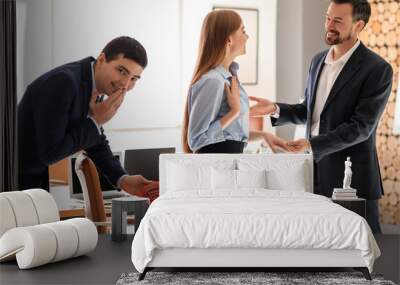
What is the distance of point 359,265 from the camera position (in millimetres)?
6336

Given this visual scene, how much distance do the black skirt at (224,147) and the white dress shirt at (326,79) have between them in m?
0.86

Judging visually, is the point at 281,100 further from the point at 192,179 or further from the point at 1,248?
the point at 1,248

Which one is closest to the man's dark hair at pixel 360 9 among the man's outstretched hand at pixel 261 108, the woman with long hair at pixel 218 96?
the woman with long hair at pixel 218 96

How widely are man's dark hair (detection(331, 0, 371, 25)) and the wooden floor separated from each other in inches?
105

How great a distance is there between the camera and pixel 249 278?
20.7ft

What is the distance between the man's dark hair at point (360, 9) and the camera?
8.91m

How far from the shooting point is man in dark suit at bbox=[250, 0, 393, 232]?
28.3ft

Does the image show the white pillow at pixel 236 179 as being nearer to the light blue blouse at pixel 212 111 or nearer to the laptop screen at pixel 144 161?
the light blue blouse at pixel 212 111

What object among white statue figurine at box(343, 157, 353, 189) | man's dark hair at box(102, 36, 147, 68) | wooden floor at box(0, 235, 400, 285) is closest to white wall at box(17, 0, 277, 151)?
man's dark hair at box(102, 36, 147, 68)

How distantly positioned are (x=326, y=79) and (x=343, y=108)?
414 mm

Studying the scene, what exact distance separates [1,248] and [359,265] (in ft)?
10.0

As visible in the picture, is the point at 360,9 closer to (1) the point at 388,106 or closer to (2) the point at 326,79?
(2) the point at 326,79

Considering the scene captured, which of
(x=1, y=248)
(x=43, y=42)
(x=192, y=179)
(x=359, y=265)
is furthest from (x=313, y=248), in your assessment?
(x=43, y=42)

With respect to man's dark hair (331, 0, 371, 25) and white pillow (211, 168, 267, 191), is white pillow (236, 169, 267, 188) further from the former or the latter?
man's dark hair (331, 0, 371, 25)
